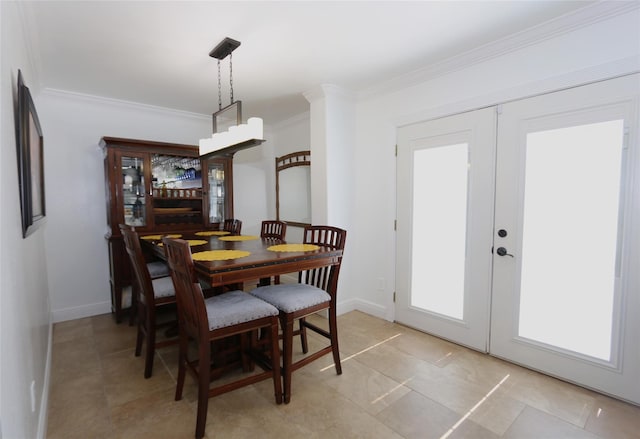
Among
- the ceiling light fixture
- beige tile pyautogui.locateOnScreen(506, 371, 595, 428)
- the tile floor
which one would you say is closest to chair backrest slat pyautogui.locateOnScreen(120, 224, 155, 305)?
the tile floor

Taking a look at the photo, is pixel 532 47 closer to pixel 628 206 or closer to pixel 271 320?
pixel 628 206

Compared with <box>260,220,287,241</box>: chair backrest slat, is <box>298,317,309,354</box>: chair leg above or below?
below

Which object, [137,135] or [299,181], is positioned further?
[299,181]

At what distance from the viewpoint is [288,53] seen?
2525 millimetres

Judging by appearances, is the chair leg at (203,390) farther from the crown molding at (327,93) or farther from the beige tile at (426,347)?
the crown molding at (327,93)

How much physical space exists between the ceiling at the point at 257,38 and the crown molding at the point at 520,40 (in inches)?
2.4

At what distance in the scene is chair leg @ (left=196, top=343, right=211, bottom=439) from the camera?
1657 mm

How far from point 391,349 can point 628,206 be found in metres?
1.93

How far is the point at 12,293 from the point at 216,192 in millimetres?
2912

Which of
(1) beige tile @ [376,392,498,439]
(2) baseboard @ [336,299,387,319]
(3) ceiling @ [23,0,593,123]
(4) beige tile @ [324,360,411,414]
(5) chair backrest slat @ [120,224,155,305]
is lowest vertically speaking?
(1) beige tile @ [376,392,498,439]

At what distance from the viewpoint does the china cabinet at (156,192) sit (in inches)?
127

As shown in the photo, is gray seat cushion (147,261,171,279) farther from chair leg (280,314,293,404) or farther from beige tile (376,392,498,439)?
beige tile (376,392,498,439)

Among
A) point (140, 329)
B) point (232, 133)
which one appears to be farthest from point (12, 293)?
point (232, 133)

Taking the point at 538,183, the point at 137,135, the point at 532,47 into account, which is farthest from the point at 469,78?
the point at 137,135
